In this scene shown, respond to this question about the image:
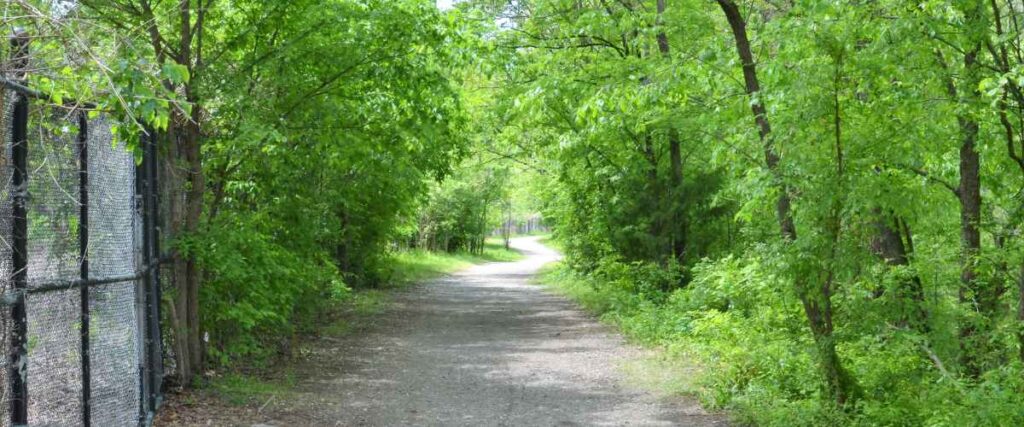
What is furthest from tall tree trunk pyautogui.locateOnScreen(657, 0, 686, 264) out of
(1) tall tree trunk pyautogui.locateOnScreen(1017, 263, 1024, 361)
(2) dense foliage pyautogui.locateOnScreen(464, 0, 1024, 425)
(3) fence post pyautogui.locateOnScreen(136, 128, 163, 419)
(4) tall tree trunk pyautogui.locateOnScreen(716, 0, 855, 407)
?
(3) fence post pyautogui.locateOnScreen(136, 128, 163, 419)

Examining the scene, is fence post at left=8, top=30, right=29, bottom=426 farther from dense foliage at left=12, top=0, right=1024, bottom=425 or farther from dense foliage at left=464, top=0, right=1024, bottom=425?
dense foliage at left=464, top=0, right=1024, bottom=425

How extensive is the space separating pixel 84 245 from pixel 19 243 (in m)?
1.27

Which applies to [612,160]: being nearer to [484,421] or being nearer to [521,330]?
[521,330]

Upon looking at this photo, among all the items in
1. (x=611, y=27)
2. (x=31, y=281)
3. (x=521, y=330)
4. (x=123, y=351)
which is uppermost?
(x=611, y=27)

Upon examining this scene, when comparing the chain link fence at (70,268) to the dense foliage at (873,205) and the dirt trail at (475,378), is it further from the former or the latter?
the dense foliage at (873,205)

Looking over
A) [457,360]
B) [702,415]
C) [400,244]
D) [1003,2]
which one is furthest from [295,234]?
[400,244]

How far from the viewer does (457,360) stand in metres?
11.8

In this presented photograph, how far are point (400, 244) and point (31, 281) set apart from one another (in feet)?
105

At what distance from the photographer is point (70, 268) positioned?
5125 mm

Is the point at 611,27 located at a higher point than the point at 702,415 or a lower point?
higher

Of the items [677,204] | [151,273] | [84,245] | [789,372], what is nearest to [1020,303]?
[789,372]

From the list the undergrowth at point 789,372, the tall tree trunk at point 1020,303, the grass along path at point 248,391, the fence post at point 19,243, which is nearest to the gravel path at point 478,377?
the grass along path at point 248,391

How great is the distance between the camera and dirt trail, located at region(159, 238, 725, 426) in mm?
8266

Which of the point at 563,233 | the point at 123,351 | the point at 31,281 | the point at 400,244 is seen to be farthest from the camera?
the point at 400,244
